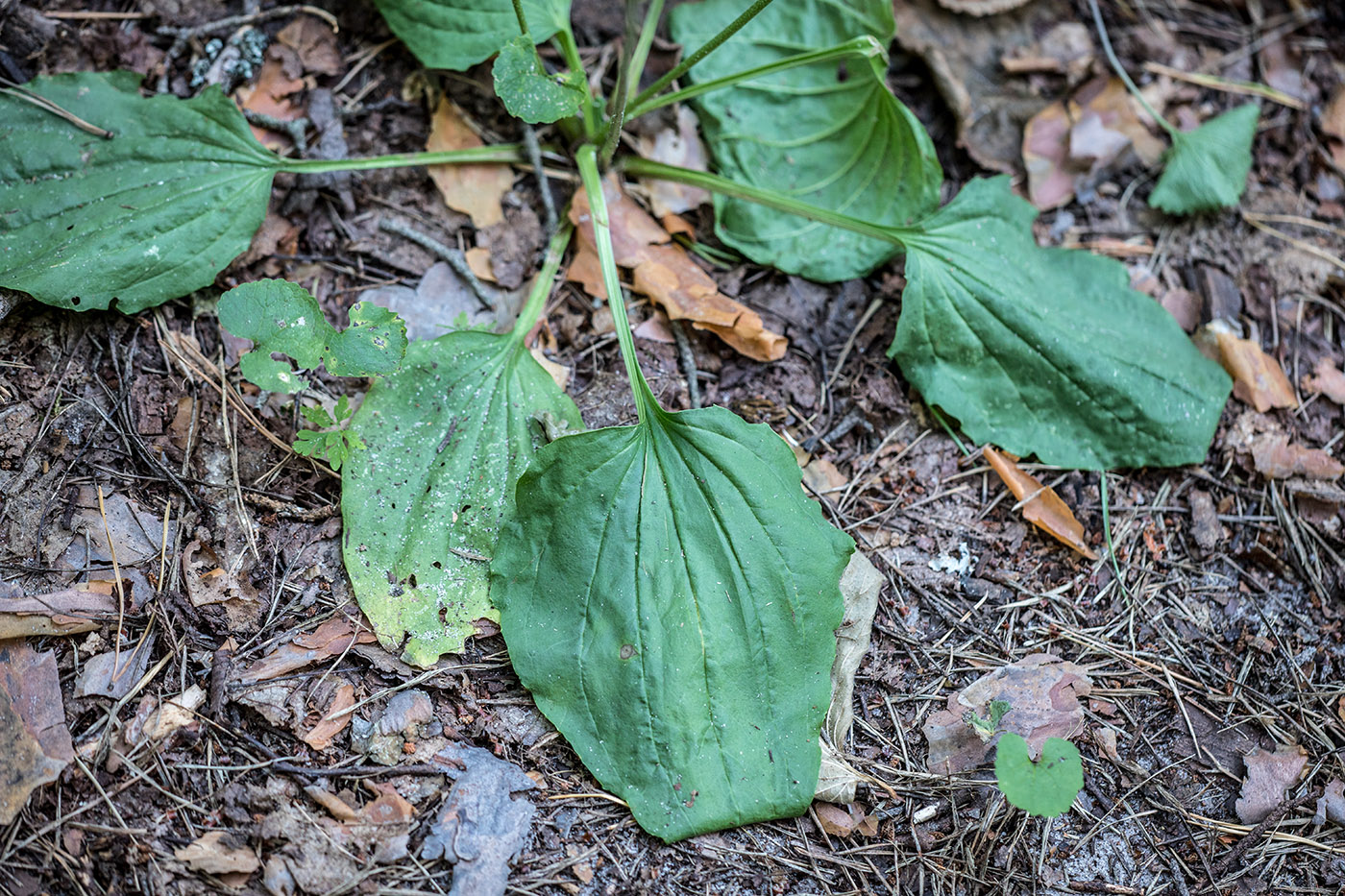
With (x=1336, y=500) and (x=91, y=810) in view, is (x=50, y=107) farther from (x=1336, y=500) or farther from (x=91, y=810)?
(x=1336, y=500)

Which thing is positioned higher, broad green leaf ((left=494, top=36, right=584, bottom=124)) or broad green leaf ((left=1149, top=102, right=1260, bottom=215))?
broad green leaf ((left=494, top=36, right=584, bottom=124))

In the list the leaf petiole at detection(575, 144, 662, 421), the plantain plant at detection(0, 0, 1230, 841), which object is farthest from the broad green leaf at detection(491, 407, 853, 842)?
the leaf petiole at detection(575, 144, 662, 421)

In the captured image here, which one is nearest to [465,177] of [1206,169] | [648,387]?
[648,387]

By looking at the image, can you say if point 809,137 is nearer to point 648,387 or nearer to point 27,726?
point 648,387

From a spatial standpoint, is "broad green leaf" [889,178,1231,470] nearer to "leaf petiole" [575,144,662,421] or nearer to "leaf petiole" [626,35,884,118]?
"leaf petiole" [626,35,884,118]

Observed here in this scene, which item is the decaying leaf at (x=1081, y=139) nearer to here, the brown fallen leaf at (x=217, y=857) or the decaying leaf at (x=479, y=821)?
the decaying leaf at (x=479, y=821)

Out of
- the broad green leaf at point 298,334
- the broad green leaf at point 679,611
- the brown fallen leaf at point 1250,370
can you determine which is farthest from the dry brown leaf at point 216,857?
the brown fallen leaf at point 1250,370

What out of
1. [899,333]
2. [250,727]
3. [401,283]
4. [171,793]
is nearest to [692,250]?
[899,333]
